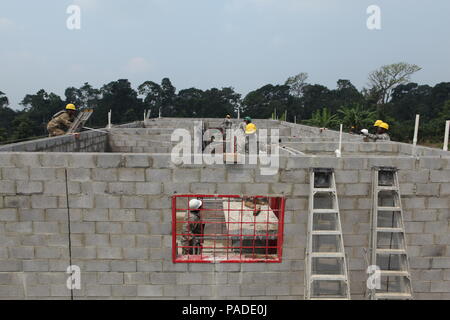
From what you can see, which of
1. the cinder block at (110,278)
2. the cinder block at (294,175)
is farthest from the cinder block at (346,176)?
the cinder block at (110,278)

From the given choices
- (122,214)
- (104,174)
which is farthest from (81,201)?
(122,214)

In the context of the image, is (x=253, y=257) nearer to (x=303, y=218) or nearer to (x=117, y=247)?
(x=303, y=218)

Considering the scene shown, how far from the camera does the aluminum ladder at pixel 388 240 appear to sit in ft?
17.5

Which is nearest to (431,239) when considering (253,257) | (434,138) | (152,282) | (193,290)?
(253,257)

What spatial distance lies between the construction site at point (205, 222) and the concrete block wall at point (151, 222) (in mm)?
17

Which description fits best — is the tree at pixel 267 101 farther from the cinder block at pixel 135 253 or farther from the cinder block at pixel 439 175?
the cinder block at pixel 135 253

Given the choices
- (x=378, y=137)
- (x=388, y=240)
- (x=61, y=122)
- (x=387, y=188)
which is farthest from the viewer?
(x=378, y=137)

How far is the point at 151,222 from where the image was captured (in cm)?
582

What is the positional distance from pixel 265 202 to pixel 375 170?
9.19 ft

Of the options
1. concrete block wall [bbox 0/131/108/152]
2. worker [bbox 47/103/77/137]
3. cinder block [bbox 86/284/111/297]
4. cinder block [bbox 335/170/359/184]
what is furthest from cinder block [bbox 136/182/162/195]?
worker [bbox 47/103/77/137]

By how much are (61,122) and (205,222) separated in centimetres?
609

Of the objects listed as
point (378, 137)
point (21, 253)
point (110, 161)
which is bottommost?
point (21, 253)

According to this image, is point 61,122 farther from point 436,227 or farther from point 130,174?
point 436,227

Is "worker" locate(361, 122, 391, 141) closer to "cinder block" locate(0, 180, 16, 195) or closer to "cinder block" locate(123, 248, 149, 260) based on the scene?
"cinder block" locate(123, 248, 149, 260)
